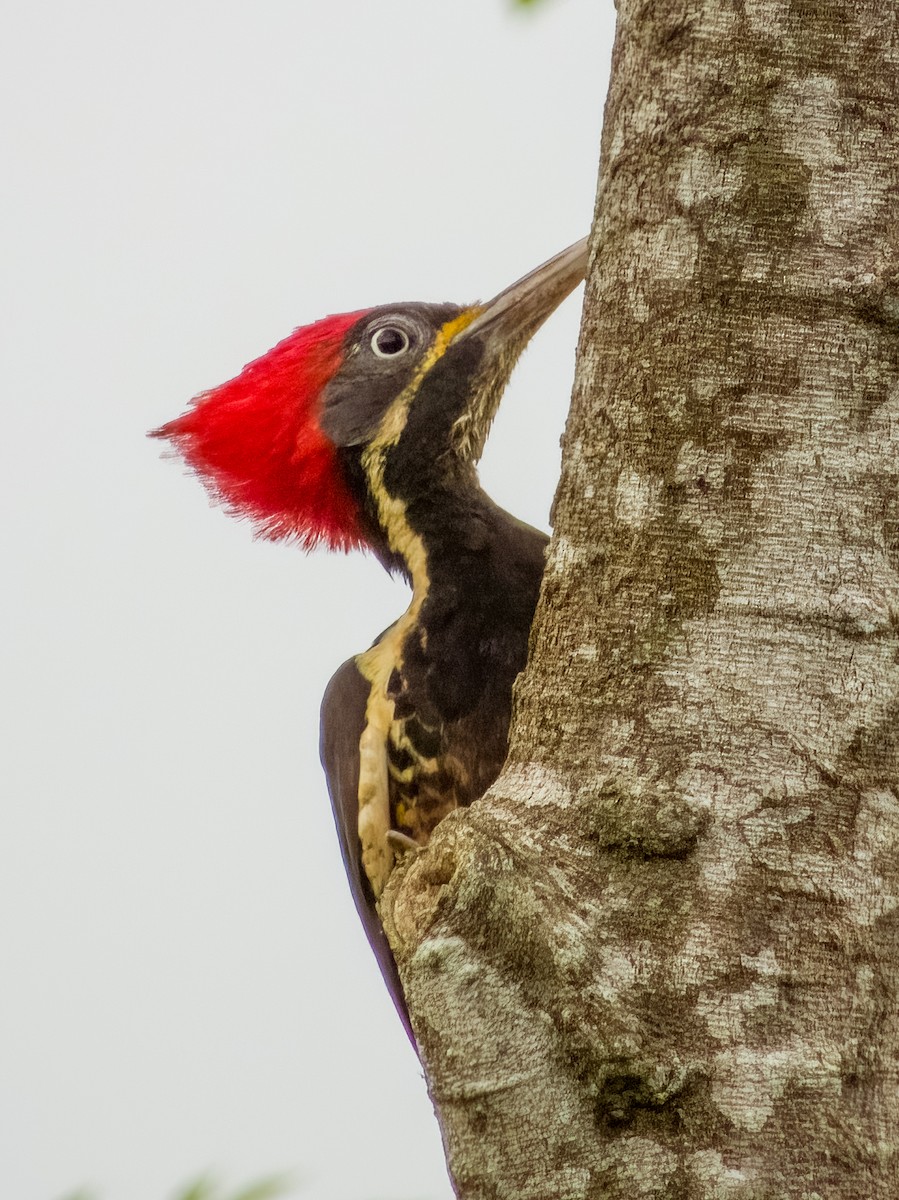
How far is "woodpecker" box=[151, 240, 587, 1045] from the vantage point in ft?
8.18

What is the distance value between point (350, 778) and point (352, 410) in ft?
2.62

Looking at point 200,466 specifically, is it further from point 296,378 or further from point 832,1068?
point 832,1068

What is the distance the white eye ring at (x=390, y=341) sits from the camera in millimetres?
2893

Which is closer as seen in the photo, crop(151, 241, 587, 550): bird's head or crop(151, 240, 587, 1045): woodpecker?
crop(151, 240, 587, 1045): woodpecker

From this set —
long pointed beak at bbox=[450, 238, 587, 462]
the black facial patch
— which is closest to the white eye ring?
the black facial patch

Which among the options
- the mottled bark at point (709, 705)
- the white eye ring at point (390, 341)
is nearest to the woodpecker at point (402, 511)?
the white eye ring at point (390, 341)

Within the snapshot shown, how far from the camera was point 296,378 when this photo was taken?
2.91 meters

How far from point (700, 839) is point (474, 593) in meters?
1.16

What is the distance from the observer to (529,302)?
2.79 metres

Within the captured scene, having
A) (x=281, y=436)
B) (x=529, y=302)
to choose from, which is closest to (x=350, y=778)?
(x=281, y=436)

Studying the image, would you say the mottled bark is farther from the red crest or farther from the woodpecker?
the red crest

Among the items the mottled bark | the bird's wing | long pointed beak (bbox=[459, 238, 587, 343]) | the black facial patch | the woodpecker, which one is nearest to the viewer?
the mottled bark

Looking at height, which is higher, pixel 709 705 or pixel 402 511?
pixel 402 511

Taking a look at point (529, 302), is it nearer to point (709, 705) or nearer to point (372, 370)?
point (372, 370)
